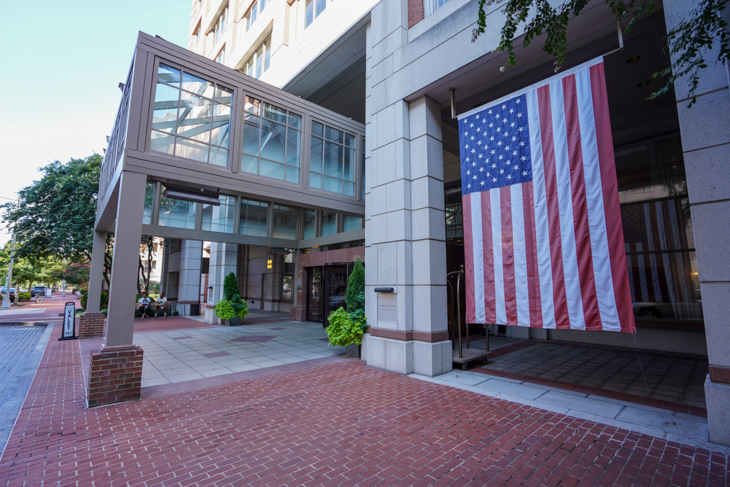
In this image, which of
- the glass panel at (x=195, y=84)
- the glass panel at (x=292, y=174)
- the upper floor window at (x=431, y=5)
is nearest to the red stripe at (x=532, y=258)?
the upper floor window at (x=431, y=5)

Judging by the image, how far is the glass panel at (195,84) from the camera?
789 centimetres

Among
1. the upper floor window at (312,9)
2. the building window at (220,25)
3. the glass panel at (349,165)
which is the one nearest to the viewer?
the glass panel at (349,165)

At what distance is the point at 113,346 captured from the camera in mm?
6023

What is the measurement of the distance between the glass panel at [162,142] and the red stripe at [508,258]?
277 inches

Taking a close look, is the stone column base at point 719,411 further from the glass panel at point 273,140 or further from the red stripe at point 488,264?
the glass panel at point 273,140

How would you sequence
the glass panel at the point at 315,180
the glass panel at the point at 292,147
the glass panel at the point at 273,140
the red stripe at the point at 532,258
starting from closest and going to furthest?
the red stripe at the point at 532,258 → the glass panel at the point at 273,140 → the glass panel at the point at 292,147 → the glass panel at the point at 315,180

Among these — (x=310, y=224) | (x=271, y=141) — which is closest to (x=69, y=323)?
(x=271, y=141)

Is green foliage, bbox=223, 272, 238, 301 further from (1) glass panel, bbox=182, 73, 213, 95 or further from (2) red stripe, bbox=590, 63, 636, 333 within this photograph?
(2) red stripe, bbox=590, 63, 636, 333

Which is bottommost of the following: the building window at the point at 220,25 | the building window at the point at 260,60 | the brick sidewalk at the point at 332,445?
the brick sidewalk at the point at 332,445

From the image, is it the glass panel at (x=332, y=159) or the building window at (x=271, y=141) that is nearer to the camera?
the building window at (x=271, y=141)

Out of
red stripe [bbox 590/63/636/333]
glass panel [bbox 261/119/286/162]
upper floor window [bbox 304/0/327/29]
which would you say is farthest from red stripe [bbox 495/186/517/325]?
upper floor window [bbox 304/0/327/29]

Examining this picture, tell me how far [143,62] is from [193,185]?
8.62 feet

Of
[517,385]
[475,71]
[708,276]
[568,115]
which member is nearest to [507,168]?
[568,115]

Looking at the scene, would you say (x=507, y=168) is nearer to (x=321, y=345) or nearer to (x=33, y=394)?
(x=321, y=345)
